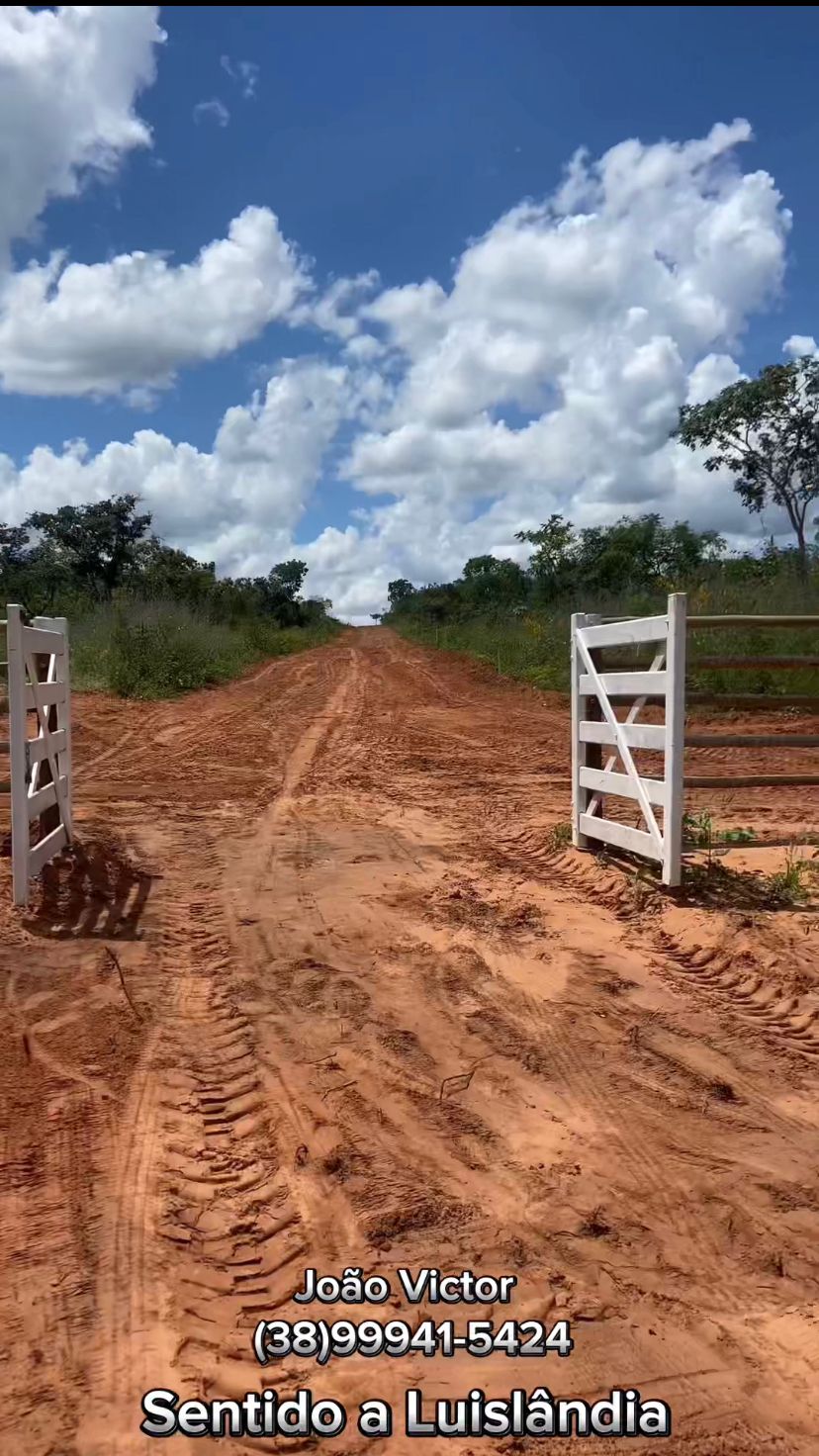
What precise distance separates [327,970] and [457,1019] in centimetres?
79

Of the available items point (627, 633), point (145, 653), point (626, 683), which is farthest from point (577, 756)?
point (145, 653)

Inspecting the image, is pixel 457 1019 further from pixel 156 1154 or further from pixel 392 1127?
pixel 156 1154

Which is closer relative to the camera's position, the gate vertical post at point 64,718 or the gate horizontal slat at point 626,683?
the gate horizontal slat at point 626,683

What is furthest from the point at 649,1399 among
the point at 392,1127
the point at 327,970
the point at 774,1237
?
the point at 327,970

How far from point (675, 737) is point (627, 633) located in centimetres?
86

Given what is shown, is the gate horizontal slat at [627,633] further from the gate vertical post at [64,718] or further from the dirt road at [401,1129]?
the gate vertical post at [64,718]

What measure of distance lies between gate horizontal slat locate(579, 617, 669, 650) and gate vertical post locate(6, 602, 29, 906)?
3.65m

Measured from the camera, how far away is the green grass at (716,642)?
13.9 m

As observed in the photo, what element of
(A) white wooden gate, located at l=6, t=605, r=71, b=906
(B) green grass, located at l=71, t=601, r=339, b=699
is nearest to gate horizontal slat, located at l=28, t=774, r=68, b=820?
(A) white wooden gate, located at l=6, t=605, r=71, b=906

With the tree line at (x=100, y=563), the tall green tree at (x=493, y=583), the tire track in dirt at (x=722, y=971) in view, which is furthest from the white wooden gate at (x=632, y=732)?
the tall green tree at (x=493, y=583)

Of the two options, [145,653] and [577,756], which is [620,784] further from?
[145,653]

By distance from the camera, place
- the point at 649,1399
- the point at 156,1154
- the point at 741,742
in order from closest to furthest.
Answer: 1. the point at 649,1399
2. the point at 156,1154
3. the point at 741,742

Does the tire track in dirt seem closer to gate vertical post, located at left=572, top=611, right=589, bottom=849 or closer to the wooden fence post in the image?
gate vertical post, located at left=572, top=611, right=589, bottom=849

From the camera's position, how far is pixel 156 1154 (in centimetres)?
285
